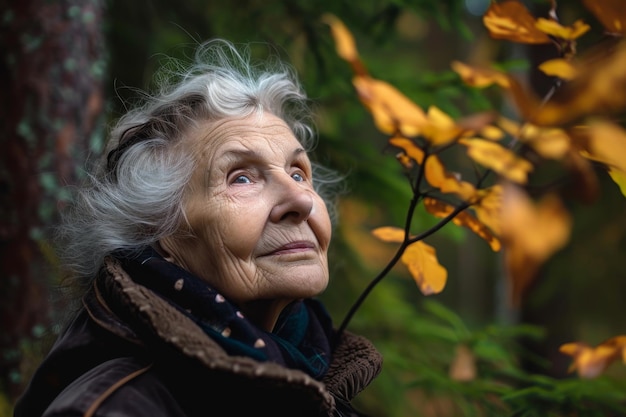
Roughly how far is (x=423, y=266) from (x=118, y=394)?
2.91ft

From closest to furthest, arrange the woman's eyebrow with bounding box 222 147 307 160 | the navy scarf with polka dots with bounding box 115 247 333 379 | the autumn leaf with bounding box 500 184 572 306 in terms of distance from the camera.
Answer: the autumn leaf with bounding box 500 184 572 306, the navy scarf with polka dots with bounding box 115 247 333 379, the woman's eyebrow with bounding box 222 147 307 160

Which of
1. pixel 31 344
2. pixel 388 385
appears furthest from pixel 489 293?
pixel 31 344

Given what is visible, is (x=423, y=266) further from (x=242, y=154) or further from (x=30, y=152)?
(x=30, y=152)

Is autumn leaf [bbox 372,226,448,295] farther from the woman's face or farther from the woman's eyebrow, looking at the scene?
the woman's eyebrow

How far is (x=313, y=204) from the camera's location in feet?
5.76

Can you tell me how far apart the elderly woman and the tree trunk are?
2.53ft

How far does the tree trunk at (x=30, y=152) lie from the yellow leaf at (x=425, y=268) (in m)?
1.60

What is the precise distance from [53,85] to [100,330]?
1539 millimetres

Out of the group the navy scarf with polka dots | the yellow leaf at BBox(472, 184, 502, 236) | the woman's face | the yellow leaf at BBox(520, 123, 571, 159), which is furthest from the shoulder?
the yellow leaf at BBox(520, 123, 571, 159)

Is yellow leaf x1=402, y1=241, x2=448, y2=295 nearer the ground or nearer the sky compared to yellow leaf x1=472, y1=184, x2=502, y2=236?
nearer the ground

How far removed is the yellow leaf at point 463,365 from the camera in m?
2.68

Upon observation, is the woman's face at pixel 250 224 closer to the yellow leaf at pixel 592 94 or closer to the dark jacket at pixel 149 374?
the dark jacket at pixel 149 374

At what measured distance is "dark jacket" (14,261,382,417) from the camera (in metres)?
1.34

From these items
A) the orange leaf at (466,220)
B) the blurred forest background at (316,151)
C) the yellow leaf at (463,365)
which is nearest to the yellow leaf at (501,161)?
the orange leaf at (466,220)
